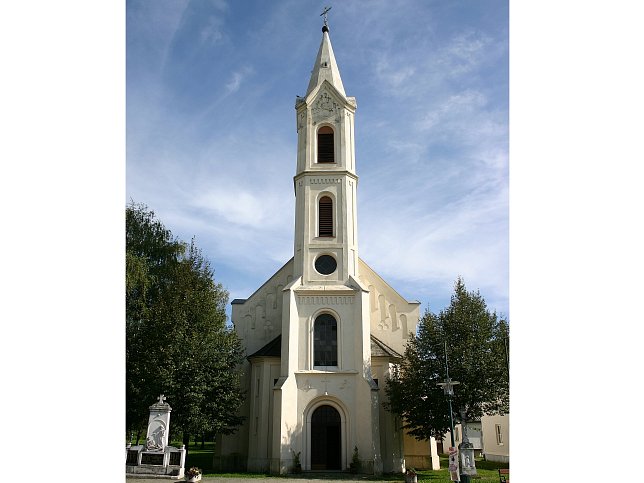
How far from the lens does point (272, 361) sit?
80.3 feet

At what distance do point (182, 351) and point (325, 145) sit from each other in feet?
43.7

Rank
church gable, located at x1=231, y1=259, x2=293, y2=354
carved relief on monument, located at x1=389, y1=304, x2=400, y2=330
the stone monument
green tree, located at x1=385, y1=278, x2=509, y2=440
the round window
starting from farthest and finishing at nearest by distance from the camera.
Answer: carved relief on monument, located at x1=389, y1=304, x2=400, y2=330 < church gable, located at x1=231, y1=259, x2=293, y2=354 < the round window < green tree, located at x1=385, y1=278, x2=509, y2=440 < the stone monument

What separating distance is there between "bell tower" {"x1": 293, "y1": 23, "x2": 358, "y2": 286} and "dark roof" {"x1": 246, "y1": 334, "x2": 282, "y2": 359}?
343 cm

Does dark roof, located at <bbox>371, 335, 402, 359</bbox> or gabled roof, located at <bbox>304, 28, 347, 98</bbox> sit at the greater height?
gabled roof, located at <bbox>304, 28, 347, 98</bbox>

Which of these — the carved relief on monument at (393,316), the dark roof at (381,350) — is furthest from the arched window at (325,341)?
the carved relief on monument at (393,316)

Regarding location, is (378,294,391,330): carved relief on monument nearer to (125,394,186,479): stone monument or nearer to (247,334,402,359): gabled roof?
(247,334,402,359): gabled roof

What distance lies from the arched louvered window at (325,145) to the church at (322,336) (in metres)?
0.06

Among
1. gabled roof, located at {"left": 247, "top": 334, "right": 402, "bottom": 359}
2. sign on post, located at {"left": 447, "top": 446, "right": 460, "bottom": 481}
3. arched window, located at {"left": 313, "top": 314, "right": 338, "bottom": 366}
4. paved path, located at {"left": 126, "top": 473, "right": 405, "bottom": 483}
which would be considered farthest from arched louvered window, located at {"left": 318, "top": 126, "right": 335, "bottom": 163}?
sign on post, located at {"left": 447, "top": 446, "right": 460, "bottom": 481}

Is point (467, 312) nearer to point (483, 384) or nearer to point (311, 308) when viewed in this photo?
point (483, 384)

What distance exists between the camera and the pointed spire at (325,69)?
29875mm

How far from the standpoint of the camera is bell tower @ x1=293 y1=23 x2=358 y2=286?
25516 millimetres
